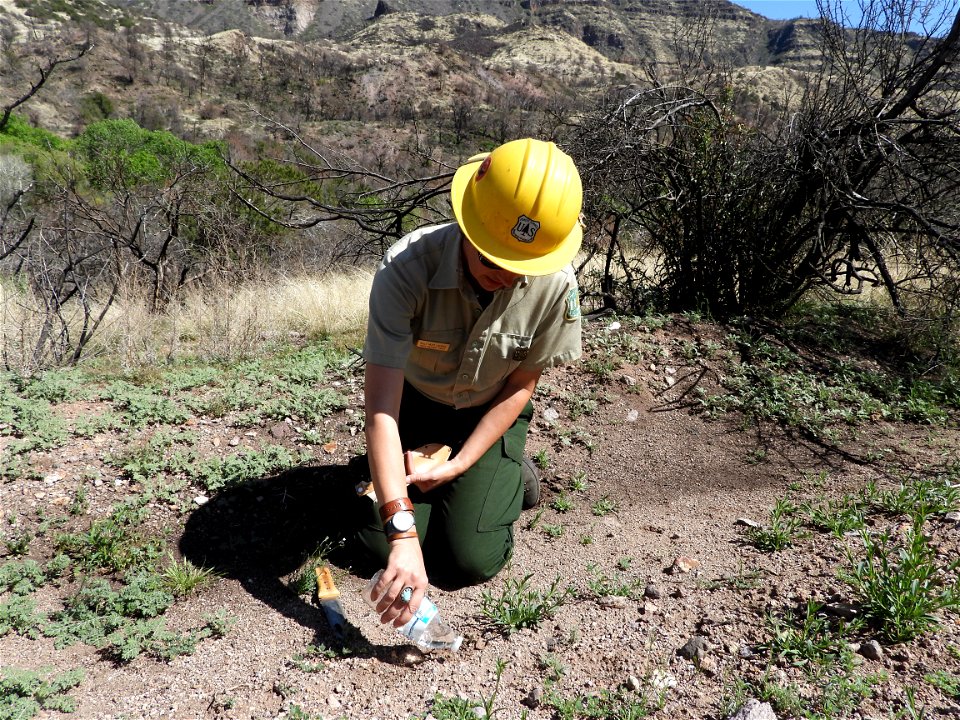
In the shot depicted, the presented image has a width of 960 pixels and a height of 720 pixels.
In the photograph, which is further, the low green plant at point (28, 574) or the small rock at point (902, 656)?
the low green plant at point (28, 574)

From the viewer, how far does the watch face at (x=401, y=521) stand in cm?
184

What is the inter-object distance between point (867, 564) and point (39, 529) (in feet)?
9.84

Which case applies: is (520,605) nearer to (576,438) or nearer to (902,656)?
(902,656)

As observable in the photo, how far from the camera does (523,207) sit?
1801 mm

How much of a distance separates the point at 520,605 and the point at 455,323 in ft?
3.32

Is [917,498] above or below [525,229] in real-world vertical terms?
below

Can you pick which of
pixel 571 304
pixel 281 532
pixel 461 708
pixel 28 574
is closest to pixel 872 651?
pixel 461 708

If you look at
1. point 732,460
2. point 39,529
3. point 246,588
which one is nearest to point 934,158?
point 732,460

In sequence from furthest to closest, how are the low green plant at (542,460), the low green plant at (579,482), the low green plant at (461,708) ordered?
the low green plant at (542,460)
the low green plant at (579,482)
the low green plant at (461,708)

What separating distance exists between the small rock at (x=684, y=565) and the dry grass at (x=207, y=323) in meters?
2.75

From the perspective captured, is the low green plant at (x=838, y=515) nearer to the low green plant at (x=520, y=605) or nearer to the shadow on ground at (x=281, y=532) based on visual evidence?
the low green plant at (x=520, y=605)

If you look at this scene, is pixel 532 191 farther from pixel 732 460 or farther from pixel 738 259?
pixel 738 259

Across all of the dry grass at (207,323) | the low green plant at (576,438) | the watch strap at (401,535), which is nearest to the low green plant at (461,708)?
the watch strap at (401,535)

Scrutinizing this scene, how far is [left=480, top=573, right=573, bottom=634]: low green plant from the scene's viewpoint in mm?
2090
